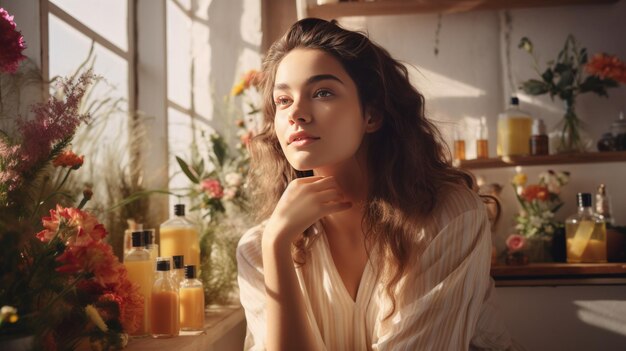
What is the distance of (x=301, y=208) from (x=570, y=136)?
5.12ft

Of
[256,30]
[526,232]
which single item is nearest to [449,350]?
[526,232]

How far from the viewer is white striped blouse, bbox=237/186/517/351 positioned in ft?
3.89

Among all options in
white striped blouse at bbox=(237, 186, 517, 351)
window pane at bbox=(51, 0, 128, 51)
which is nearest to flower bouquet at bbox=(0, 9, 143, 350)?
white striped blouse at bbox=(237, 186, 517, 351)

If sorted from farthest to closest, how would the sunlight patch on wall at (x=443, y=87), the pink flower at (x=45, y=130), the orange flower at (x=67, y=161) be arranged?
the sunlight patch on wall at (x=443, y=87) → the orange flower at (x=67, y=161) → the pink flower at (x=45, y=130)

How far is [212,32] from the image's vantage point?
8.04ft

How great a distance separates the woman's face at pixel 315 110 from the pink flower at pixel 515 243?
3.91 ft

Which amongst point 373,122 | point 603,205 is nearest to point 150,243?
→ point 373,122

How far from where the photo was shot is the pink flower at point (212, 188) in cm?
191

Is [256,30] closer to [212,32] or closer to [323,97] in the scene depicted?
[212,32]

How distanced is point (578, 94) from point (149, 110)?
1.70 m

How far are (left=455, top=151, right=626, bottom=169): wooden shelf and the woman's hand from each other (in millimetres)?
1243

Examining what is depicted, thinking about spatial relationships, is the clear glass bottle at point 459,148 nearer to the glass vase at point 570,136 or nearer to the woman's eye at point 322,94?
the glass vase at point 570,136

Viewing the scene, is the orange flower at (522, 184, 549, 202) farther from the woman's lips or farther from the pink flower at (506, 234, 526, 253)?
the woman's lips

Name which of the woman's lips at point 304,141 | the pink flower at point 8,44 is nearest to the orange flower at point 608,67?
the woman's lips at point 304,141
